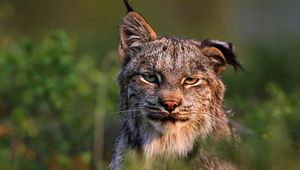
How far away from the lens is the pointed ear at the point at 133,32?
966cm

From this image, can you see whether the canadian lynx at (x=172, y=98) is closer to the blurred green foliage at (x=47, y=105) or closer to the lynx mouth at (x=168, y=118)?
the lynx mouth at (x=168, y=118)

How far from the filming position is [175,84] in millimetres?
9000

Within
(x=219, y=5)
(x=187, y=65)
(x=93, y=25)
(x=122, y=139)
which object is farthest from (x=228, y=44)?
(x=219, y=5)

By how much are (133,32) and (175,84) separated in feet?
2.97

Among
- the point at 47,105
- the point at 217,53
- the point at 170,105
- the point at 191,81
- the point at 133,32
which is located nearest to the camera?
the point at 170,105

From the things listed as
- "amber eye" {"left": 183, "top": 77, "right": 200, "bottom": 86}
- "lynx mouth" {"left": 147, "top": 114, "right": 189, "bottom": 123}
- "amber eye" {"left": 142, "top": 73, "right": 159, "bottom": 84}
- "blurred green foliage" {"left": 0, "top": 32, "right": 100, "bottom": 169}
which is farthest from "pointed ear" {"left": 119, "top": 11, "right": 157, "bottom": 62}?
"blurred green foliage" {"left": 0, "top": 32, "right": 100, "bottom": 169}

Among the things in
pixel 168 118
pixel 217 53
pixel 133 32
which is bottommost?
pixel 168 118

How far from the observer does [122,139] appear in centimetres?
935

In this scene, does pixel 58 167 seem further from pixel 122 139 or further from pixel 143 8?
pixel 143 8

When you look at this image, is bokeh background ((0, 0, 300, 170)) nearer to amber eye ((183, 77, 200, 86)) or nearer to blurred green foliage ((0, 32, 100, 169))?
blurred green foliage ((0, 32, 100, 169))

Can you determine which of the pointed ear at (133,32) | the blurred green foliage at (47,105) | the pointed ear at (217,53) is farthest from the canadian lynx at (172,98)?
the blurred green foliage at (47,105)

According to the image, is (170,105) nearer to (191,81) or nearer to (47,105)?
(191,81)

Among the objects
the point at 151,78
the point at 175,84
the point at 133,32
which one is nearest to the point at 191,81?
the point at 175,84

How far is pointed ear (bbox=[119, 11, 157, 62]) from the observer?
966 cm
